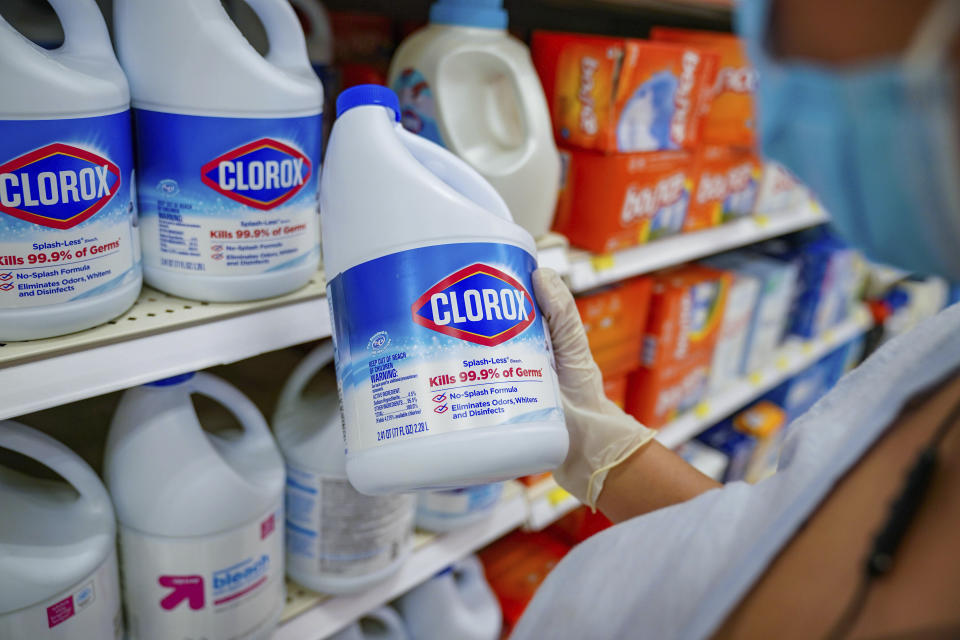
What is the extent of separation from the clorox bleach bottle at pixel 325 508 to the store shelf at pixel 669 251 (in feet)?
1.47

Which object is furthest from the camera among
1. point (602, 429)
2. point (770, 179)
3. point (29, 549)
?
point (770, 179)

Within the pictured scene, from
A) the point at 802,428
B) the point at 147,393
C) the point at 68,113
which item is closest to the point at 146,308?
the point at 147,393

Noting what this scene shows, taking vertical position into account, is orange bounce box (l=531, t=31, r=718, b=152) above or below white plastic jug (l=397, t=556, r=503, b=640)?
above

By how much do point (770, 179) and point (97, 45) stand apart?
4.64 ft

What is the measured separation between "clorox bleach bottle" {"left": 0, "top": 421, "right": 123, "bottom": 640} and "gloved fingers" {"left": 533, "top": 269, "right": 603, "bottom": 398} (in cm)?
54

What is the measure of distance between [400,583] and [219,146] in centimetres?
76

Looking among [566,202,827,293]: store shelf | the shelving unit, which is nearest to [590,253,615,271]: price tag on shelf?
[566,202,827,293]: store shelf

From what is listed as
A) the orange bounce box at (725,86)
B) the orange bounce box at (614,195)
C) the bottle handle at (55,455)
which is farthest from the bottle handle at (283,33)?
the orange bounce box at (725,86)

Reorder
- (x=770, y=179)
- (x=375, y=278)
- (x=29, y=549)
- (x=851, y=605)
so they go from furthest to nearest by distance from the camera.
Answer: (x=770, y=179)
(x=29, y=549)
(x=375, y=278)
(x=851, y=605)

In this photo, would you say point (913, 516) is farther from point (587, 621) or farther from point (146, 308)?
point (146, 308)

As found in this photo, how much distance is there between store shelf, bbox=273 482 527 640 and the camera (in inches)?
41.2

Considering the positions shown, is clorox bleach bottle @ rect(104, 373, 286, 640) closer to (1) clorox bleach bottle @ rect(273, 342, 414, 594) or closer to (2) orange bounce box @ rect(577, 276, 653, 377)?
(1) clorox bleach bottle @ rect(273, 342, 414, 594)

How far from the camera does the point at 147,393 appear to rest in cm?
82

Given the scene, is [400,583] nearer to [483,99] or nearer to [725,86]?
[483,99]
